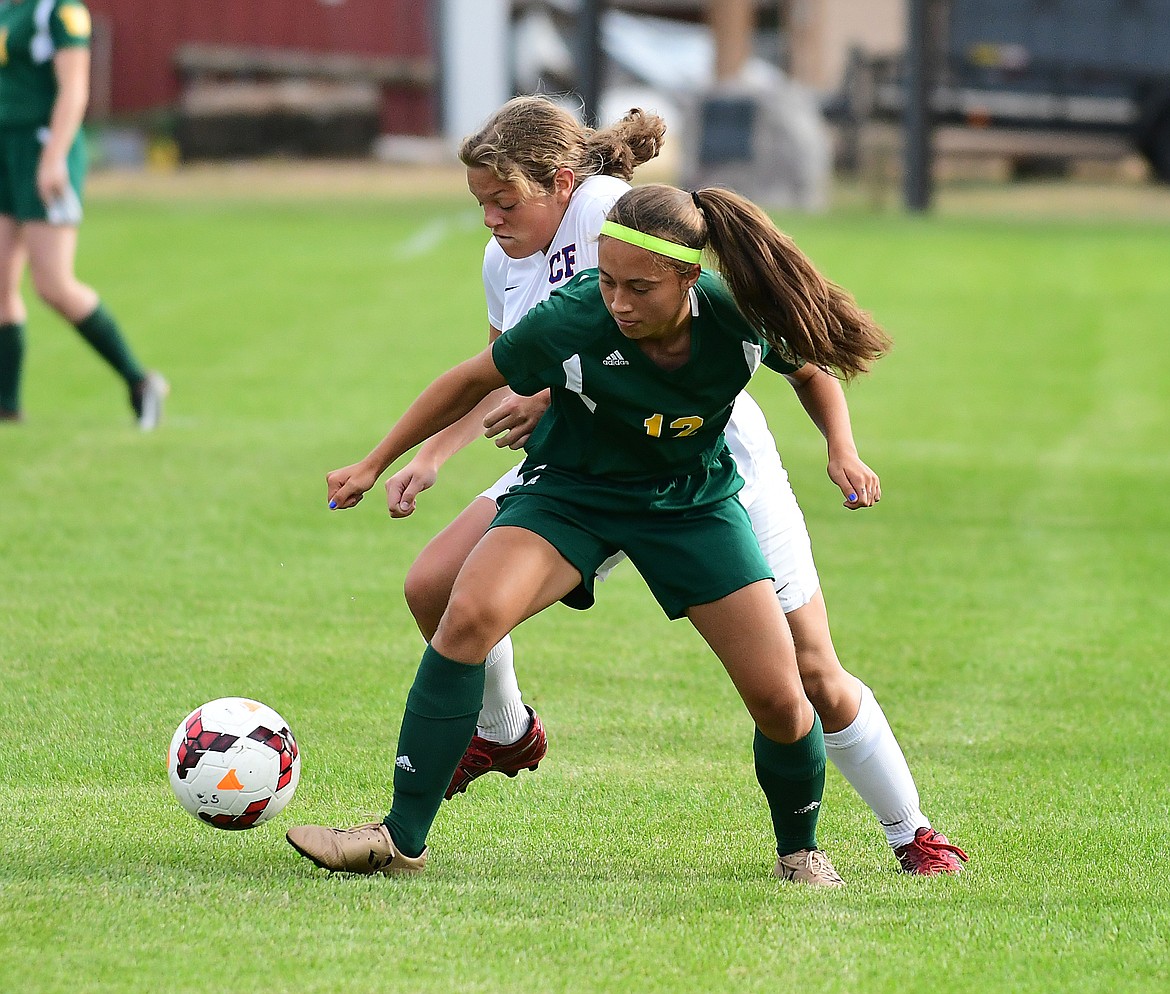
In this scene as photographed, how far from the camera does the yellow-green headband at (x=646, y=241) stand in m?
3.47

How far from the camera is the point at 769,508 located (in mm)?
3982

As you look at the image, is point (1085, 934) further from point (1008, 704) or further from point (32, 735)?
point (32, 735)

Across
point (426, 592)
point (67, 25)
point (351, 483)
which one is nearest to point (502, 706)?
point (426, 592)

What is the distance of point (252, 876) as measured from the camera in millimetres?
3684

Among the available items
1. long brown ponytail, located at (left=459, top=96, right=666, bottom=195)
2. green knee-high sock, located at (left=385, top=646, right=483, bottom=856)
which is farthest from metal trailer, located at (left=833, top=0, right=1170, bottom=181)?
green knee-high sock, located at (left=385, top=646, right=483, bottom=856)

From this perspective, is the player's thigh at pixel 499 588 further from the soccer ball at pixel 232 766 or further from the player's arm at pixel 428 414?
the soccer ball at pixel 232 766

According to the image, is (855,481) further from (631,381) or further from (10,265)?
(10,265)

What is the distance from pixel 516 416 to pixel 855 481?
2.49ft

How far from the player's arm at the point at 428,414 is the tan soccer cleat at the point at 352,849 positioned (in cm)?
69

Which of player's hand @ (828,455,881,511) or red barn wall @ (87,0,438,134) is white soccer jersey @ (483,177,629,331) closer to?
player's hand @ (828,455,881,511)

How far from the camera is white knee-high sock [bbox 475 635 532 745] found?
14.2 feet

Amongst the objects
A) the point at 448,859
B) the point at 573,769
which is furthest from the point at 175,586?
the point at 448,859

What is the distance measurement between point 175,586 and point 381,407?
4.55 metres

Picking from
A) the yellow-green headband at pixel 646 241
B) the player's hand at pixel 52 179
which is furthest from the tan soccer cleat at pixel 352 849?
the player's hand at pixel 52 179
